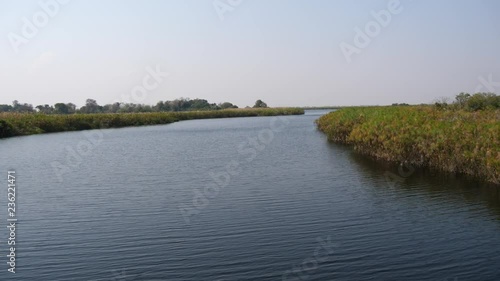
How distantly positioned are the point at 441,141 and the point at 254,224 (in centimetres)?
1181

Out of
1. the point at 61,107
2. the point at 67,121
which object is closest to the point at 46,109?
the point at 61,107

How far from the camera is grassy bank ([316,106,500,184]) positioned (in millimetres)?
19016

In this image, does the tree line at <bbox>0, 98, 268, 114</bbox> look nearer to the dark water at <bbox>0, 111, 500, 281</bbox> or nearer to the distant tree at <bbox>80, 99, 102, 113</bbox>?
the distant tree at <bbox>80, 99, 102, 113</bbox>

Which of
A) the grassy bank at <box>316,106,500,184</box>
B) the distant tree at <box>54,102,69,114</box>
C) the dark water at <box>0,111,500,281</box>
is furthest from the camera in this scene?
the distant tree at <box>54,102,69,114</box>

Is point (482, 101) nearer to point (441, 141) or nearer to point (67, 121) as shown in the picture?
point (441, 141)

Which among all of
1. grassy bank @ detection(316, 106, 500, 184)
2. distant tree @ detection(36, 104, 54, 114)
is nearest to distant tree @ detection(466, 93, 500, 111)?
grassy bank @ detection(316, 106, 500, 184)

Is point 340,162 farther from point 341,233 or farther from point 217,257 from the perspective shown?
point 217,257

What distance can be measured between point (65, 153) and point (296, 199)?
22438 millimetres

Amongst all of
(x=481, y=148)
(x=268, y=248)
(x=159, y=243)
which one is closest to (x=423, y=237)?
(x=268, y=248)

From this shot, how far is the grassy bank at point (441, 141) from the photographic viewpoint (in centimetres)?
1902

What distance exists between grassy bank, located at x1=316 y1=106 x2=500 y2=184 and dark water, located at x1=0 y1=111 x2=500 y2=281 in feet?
3.80

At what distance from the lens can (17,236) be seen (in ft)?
42.3

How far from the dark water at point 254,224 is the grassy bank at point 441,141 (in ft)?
3.80

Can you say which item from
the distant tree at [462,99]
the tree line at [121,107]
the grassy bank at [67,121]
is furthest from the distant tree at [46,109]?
the distant tree at [462,99]
